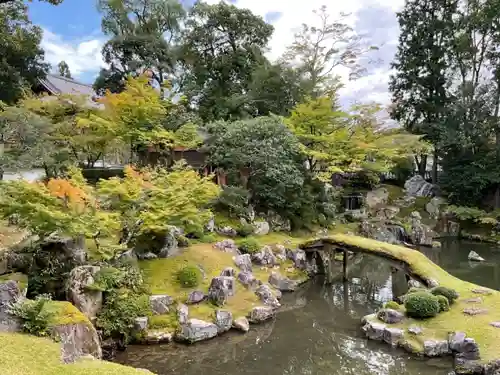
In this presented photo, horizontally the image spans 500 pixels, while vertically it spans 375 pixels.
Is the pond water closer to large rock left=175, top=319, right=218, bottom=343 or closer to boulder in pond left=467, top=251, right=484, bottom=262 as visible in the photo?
large rock left=175, top=319, right=218, bottom=343

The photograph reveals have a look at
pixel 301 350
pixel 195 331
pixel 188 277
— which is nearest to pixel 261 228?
pixel 188 277

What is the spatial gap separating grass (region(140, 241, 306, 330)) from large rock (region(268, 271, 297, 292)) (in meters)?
0.29

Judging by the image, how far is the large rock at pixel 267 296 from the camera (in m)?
16.6

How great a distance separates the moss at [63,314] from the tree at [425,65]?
32024 millimetres

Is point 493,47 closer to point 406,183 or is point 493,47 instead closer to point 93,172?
point 406,183

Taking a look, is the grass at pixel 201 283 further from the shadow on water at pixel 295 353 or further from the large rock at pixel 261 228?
the large rock at pixel 261 228

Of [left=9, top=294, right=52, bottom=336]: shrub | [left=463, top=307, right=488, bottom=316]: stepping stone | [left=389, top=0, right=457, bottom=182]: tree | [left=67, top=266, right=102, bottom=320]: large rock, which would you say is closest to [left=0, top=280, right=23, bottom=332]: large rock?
[left=9, top=294, right=52, bottom=336]: shrub

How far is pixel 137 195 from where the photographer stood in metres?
15.0

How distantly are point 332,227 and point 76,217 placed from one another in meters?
18.5

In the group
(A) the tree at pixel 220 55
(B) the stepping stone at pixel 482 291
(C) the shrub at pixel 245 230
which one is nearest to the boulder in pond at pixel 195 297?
(C) the shrub at pixel 245 230

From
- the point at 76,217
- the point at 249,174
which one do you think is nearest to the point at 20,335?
the point at 76,217

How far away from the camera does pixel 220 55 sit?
33969 mm

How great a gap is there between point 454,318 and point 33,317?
496 inches

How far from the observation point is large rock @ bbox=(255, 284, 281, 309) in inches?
652
